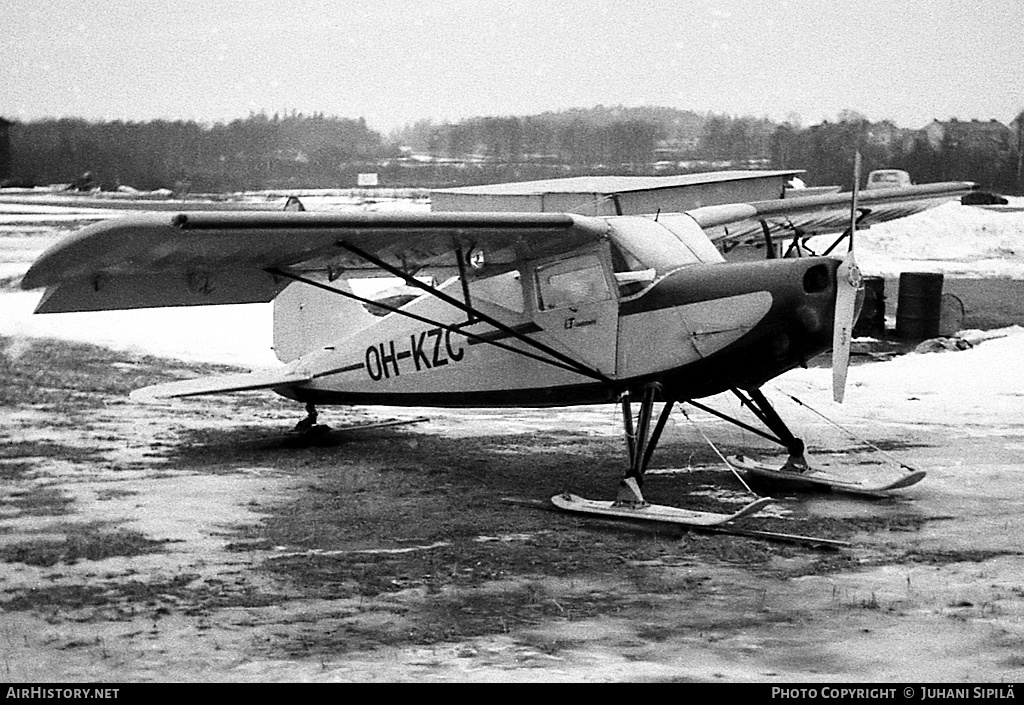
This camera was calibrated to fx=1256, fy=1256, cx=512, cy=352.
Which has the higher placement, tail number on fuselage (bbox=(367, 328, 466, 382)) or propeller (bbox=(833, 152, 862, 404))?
propeller (bbox=(833, 152, 862, 404))

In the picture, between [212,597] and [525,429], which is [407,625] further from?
[525,429]

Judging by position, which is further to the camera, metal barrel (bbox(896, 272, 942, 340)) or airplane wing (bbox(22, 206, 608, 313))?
metal barrel (bbox(896, 272, 942, 340))

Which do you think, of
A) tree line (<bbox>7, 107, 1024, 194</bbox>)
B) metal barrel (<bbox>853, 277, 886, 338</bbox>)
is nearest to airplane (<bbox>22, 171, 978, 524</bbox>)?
metal barrel (<bbox>853, 277, 886, 338</bbox>)

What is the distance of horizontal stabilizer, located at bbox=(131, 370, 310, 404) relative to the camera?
9.89 m

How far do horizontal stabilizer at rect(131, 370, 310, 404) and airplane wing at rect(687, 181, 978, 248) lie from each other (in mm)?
3686

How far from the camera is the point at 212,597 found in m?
6.12

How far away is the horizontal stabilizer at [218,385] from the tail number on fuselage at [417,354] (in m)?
0.72

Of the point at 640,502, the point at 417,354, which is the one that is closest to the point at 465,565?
the point at 640,502

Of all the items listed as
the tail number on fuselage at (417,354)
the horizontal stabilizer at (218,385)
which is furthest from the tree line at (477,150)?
the tail number on fuselage at (417,354)

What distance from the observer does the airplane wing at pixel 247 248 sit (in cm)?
604

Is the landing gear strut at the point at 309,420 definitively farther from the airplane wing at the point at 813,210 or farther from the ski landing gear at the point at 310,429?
the airplane wing at the point at 813,210

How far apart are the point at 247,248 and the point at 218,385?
2.93 m

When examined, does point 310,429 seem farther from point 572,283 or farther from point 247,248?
point 247,248

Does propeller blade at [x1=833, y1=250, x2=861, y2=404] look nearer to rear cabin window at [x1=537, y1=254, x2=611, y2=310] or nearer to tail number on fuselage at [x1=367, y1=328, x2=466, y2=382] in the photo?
rear cabin window at [x1=537, y1=254, x2=611, y2=310]
